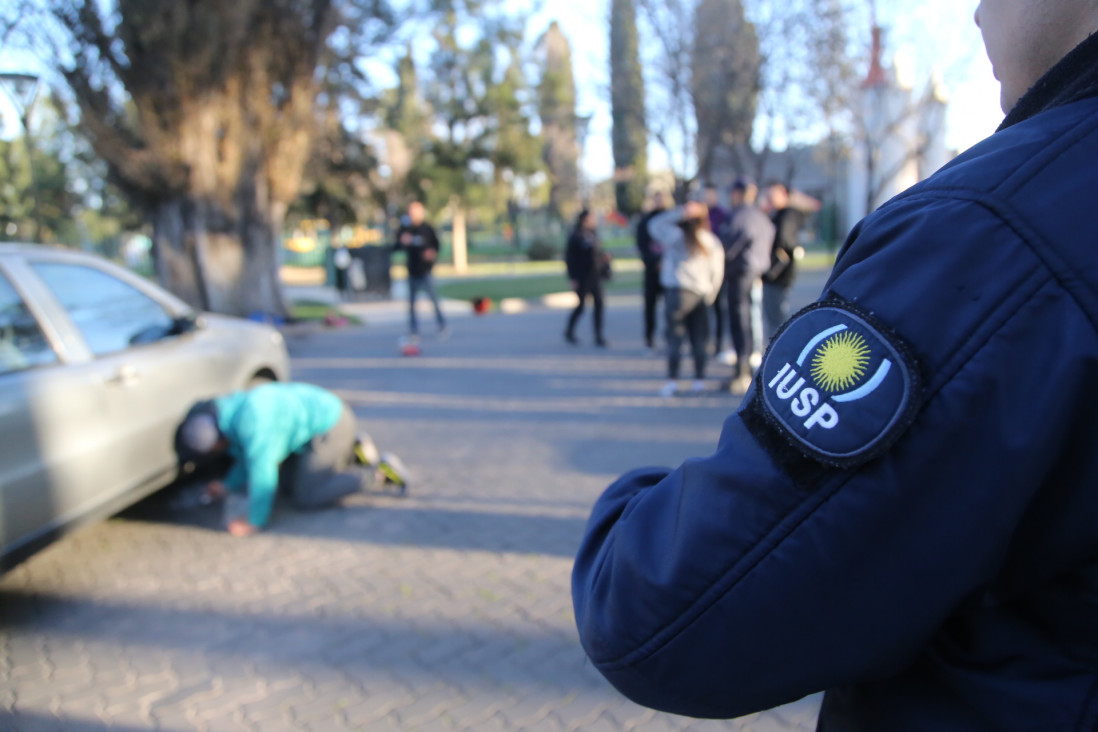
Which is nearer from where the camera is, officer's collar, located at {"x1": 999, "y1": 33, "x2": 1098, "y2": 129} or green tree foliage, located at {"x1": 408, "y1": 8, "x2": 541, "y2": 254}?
officer's collar, located at {"x1": 999, "y1": 33, "x2": 1098, "y2": 129}

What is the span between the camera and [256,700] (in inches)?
126

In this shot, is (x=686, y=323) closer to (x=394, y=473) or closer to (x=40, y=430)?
(x=394, y=473)

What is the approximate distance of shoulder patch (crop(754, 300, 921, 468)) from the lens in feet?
2.51

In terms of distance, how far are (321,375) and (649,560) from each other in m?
9.97

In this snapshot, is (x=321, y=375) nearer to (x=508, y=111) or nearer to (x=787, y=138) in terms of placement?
(x=787, y=138)

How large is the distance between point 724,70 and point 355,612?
1801cm

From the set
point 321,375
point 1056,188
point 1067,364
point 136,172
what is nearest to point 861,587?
point 1067,364

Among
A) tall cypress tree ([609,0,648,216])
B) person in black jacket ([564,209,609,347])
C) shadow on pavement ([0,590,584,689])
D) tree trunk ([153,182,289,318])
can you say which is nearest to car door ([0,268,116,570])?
shadow on pavement ([0,590,584,689])

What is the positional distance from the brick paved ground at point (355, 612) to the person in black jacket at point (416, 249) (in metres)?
5.21

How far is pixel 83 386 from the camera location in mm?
4160

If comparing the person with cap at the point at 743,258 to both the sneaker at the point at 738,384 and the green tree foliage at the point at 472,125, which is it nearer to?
the sneaker at the point at 738,384

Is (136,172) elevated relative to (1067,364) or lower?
elevated

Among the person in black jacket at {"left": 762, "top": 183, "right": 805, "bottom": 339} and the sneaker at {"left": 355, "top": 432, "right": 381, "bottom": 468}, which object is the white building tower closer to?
the person in black jacket at {"left": 762, "top": 183, "right": 805, "bottom": 339}

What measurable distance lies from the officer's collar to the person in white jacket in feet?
22.1
